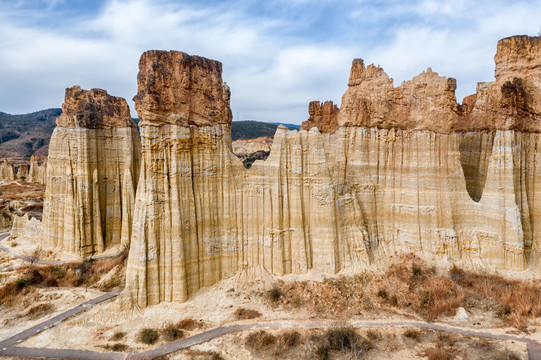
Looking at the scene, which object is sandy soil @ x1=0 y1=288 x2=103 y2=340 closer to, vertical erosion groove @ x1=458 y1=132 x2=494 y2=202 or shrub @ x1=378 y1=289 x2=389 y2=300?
shrub @ x1=378 y1=289 x2=389 y2=300

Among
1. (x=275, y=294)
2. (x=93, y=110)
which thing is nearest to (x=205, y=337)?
(x=275, y=294)

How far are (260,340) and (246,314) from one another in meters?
2.53

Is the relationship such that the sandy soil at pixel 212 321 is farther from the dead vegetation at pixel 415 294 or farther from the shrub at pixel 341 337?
the shrub at pixel 341 337

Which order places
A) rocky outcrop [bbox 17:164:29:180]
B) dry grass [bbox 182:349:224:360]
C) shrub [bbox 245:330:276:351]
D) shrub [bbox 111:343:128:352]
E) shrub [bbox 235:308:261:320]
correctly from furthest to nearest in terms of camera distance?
1. rocky outcrop [bbox 17:164:29:180]
2. shrub [bbox 235:308:261:320]
3. shrub [bbox 111:343:128:352]
4. shrub [bbox 245:330:276:351]
5. dry grass [bbox 182:349:224:360]

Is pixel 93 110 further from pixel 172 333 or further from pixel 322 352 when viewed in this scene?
pixel 322 352

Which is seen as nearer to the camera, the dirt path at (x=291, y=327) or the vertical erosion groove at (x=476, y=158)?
the dirt path at (x=291, y=327)

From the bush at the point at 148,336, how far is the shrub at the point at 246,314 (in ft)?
15.0

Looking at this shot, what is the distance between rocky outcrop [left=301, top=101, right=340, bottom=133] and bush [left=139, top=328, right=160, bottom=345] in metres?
19.7

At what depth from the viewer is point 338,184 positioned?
2328cm

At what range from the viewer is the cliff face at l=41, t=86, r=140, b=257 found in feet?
98.1

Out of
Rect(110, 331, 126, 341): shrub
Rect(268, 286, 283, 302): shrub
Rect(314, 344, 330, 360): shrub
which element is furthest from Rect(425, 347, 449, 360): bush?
Rect(110, 331, 126, 341): shrub

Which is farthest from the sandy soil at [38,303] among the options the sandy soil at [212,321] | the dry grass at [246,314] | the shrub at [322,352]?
the shrub at [322,352]

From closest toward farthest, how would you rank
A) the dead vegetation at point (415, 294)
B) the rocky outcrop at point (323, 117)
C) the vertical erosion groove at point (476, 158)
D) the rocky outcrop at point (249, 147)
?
1. the dead vegetation at point (415, 294)
2. the vertical erosion groove at point (476, 158)
3. the rocky outcrop at point (323, 117)
4. the rocky outcrop at point (249, 147)

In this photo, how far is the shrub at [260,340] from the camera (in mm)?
16703
